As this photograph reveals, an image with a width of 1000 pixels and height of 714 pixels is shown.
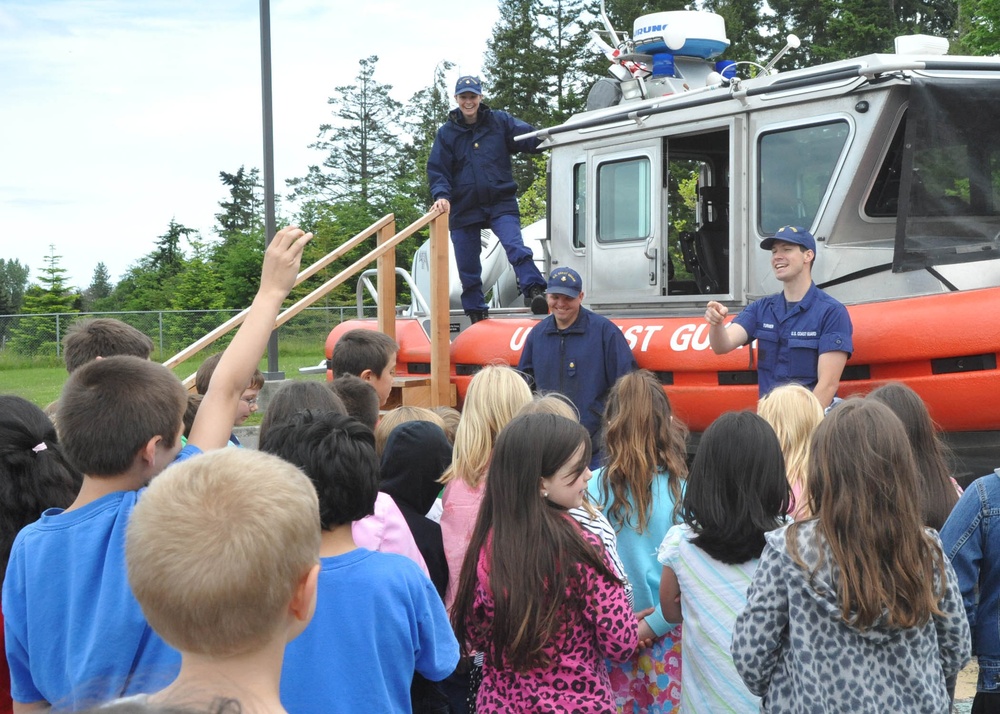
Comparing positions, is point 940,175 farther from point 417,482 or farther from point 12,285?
point 12,285

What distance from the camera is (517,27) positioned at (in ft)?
150

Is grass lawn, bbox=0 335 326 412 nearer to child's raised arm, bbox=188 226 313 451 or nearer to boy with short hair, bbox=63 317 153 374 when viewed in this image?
boy with short hair, bbox=63 317 153 374

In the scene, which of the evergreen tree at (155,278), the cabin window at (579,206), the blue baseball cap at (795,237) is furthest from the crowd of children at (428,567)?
the evergreen tree at (155,278)

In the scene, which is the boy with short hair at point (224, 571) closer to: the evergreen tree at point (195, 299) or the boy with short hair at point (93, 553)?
the boy with short hair at point (93, 553)

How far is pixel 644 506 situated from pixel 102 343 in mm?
2083

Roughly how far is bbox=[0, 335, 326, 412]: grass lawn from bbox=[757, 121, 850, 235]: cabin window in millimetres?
14134

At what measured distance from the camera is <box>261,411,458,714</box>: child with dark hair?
250 cm

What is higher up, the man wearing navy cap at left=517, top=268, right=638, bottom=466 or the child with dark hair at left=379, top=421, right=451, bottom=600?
the man wearing navy cap at left=517, top=268, right=638, bottom=466

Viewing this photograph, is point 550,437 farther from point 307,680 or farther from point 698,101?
point 698,101

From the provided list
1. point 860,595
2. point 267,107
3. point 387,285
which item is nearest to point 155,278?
point 267,107

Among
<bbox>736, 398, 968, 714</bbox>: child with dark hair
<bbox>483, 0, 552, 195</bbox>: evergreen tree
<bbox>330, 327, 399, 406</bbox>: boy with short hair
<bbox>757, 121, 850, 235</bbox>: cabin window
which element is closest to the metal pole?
<bbox>757, 121, 850, 235</bbox>: cabin window

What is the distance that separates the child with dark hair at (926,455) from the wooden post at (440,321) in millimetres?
4909

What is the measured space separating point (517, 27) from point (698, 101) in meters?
39.9

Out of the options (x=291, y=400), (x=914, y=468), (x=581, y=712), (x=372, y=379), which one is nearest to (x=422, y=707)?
(x=581, y=712)
